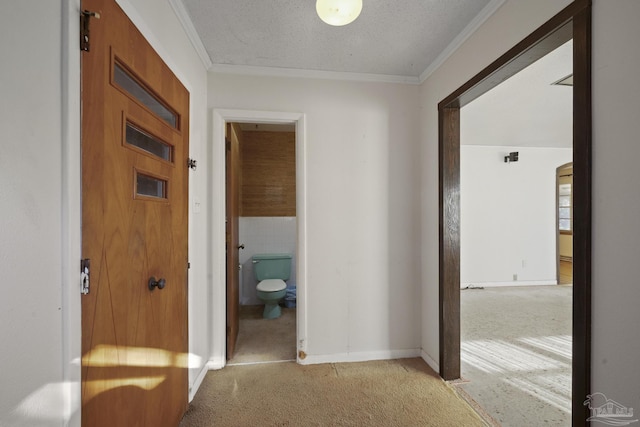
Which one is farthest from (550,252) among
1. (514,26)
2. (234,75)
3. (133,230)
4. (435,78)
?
(133,230)

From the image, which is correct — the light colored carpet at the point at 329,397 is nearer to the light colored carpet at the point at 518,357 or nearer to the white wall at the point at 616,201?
the light colored carpet at the point at 518,357

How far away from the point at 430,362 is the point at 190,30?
9.71 ft

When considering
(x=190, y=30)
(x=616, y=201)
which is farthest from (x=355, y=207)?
(x=190, y=30)

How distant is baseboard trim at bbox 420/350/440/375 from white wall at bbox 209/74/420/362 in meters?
0.08

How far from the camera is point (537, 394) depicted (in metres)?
1.88

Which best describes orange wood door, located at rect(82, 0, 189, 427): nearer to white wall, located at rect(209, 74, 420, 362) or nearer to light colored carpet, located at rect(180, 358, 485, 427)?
light colored carpet, located at rect(180, 358, 485, 427)

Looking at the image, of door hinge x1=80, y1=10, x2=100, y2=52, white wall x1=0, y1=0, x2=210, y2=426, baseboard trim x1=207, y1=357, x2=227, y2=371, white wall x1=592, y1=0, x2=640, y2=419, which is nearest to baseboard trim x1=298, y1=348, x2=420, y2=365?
baseboard trim x1=207, y1=357, x2=227, y2=371

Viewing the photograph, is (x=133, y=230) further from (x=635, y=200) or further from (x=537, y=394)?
(x=537, y=394)

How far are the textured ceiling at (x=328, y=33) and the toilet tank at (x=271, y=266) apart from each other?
2.26 metres

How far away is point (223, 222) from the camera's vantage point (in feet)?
7.09

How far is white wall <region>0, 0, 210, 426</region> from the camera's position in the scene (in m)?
0.64

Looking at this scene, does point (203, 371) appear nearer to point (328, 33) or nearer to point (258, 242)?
point (258, 242)

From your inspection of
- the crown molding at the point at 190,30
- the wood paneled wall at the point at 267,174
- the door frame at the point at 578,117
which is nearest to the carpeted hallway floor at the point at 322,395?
the door frame at the point at 578,117

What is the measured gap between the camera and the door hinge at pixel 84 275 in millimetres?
870
